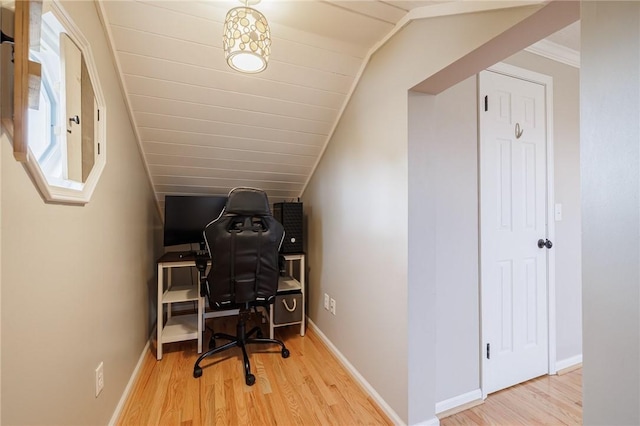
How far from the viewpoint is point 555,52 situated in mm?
1896

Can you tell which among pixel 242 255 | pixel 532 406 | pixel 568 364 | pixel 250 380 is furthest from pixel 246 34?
pixel 568 364

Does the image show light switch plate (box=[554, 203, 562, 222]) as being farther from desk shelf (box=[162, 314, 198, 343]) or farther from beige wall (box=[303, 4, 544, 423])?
desk shelf (box=[162, 314, 198, 343])

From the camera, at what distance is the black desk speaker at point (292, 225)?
8.20 ft

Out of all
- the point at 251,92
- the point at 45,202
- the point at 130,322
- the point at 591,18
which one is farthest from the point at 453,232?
the point at 130,322

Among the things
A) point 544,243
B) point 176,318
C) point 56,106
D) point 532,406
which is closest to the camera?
point 56,106

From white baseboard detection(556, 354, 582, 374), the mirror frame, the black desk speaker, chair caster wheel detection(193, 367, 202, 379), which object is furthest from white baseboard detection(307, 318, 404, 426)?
the mirror frame

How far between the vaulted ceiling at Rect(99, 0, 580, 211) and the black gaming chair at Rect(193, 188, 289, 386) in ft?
1.84

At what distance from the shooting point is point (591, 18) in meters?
0.67

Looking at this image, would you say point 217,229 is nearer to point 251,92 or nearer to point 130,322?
point 130,322

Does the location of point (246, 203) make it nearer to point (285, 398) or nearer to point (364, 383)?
point (285, 398)

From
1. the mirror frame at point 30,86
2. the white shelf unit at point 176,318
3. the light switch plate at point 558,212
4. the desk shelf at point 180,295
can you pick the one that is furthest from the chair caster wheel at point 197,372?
the light switch plate at point 558,212

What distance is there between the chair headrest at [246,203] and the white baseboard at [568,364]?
241 cm

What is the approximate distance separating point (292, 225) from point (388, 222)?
1.23 m

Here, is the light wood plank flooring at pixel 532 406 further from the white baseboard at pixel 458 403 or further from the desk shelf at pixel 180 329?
the desk shelf at pixel 180 329
